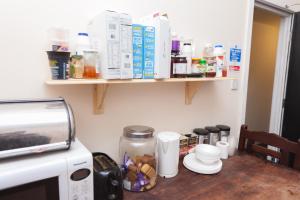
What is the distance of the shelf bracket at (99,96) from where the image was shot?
105 cm

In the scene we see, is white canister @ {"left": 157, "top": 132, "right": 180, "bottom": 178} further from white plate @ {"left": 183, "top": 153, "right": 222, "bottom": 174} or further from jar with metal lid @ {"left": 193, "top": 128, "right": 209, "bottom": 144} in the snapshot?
jar with metal lid @ {"left": 193, "top": 128, "right": 209, "bottom": 144}

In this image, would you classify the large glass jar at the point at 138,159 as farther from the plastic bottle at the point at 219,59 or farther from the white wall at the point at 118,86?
the plastic bottle at the point at 219,59

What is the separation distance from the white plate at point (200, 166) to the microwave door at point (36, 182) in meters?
0.74

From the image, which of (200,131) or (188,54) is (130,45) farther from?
(200,131)

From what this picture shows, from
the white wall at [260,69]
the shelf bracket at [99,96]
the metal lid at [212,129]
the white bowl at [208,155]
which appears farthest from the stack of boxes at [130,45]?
the white wall at [260,69]

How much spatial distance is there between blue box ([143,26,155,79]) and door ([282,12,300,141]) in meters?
1.75

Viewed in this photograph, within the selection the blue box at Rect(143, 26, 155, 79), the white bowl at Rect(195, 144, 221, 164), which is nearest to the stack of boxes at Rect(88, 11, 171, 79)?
the blue box at Rect(143, 26, 155, 79)

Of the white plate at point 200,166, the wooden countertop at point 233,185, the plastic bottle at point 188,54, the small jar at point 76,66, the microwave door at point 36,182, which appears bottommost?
the wooden countertop at point 233,185

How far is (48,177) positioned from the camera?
2.12 ft

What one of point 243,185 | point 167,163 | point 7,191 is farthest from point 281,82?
point 7,191

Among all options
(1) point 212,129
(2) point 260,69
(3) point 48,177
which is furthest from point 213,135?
(2) point 260,69

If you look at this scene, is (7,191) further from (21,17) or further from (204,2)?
(204,2)

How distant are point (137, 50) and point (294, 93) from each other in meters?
1.87

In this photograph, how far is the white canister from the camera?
1.13 m
